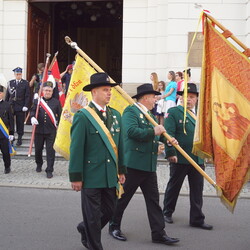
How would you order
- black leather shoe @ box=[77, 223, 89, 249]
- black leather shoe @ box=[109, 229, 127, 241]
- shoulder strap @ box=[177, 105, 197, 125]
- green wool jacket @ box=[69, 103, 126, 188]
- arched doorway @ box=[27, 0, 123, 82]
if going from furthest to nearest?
arched doorway @ box=[27, 0, 123, 82] → shoulder strap @ box=[177, 105, 197, 125] → black leather shoe @ box=[109, 229, 127, 241] → black leather shoe @ box=[77, 223, 89, 249] → green wool jacket @ box=[69, 103, 126, 188]

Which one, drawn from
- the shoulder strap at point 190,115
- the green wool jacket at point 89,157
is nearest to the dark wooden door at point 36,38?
the shoulder strap at point 190,115

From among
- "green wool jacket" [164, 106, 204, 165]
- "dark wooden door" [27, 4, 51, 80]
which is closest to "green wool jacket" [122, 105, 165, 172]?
"green wool jacket" [164, 106, 204, 165]

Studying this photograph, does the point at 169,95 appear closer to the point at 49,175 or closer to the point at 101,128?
the point at 49,175

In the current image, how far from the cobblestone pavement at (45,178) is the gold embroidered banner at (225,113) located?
9.76 ft

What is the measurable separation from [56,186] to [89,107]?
3.96 meters

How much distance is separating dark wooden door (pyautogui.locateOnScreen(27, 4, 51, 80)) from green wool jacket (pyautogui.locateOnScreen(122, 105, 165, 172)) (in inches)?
397

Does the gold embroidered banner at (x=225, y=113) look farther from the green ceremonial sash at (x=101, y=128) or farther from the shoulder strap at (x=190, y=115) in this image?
the green ceremonial sash at (x=101, y=128)

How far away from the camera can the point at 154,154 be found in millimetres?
5895

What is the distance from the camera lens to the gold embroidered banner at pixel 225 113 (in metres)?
5.25

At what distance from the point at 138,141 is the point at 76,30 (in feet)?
53.4

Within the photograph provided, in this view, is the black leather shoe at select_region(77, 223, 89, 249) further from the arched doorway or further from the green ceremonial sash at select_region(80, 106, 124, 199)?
the arched doorway

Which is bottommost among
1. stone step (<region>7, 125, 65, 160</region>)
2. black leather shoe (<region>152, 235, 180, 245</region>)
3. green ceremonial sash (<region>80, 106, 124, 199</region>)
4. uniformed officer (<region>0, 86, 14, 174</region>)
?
black leather shoe (<region>152, 235, 180, 245</region>)

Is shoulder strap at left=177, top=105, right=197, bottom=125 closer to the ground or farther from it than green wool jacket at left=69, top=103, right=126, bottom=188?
farther from it

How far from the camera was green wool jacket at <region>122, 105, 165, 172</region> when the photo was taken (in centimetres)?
564
